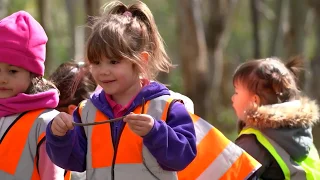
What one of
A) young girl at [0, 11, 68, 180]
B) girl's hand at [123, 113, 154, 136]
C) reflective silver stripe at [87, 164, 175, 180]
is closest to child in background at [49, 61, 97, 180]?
young girl at [0, 11, 68, 180]

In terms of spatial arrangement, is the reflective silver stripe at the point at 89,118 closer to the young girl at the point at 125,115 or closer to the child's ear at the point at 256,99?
the young girl at the point at 125,115

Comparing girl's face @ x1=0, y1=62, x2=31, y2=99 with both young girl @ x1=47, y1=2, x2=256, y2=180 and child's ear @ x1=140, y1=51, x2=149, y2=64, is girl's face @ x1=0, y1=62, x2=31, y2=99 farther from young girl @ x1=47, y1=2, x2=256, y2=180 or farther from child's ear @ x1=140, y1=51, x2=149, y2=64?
child's ear @ x1=140, y1=51, x2=149, y2=64

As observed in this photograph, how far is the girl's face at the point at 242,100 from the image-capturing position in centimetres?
557

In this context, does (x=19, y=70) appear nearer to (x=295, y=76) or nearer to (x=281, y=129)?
(x=281, y=129)

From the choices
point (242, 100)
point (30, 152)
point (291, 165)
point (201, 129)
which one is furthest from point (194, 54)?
point (30, 152)

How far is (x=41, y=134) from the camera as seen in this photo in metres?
4.34

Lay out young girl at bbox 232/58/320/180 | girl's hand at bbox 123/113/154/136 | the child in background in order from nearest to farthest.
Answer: girl's hand at bbox 123/113/154/136
young girl at bbox 232/58/320/180
the child in background

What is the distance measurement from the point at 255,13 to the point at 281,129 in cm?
895

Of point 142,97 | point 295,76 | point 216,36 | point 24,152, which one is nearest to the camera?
point 142,97

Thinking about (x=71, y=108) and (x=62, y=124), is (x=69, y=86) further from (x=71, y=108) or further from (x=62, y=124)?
(x=62, y=124)

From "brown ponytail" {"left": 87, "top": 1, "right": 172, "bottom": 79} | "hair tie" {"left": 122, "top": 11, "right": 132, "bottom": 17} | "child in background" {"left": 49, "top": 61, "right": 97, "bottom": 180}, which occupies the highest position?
"hair tie" {"left": 122, "top": 11, "right": 132, "bottom": 17}

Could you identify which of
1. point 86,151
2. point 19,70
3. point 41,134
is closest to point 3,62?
point 19,70

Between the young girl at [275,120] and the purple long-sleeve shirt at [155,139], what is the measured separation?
1.35 metres

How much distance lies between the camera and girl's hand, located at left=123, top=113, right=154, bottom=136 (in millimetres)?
3672
